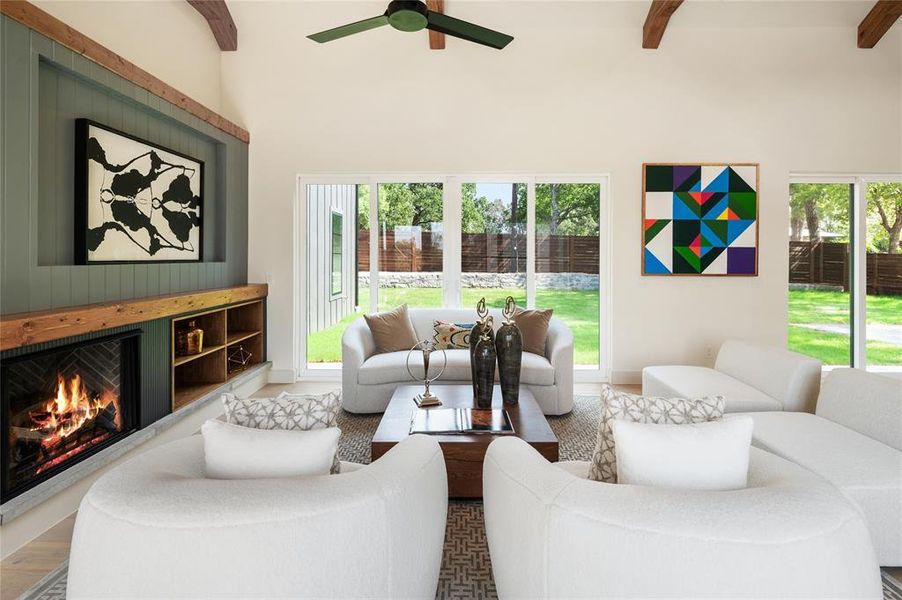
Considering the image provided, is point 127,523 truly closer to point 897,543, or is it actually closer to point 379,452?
point 379,452

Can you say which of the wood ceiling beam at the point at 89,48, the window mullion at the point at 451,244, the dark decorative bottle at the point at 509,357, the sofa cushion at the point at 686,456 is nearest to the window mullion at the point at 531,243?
the window mullion at the point at 451,244

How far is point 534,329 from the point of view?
14.2 feet

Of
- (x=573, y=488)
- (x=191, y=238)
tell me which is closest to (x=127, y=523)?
(x=573, y=488)

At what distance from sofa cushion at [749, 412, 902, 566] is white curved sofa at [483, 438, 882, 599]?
994 millimetres

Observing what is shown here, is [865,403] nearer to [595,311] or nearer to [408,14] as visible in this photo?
[595,311]

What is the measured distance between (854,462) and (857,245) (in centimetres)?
412

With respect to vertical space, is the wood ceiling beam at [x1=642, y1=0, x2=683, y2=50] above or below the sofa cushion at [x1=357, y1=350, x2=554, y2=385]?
above

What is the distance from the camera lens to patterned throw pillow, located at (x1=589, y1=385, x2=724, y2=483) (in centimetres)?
156

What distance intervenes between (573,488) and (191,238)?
Result: 3931 mm

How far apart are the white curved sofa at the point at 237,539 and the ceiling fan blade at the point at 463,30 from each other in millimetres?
2546

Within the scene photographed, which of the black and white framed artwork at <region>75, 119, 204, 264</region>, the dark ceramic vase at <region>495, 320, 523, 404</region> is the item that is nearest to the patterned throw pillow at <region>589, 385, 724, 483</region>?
the dark ceramic vase at <region>495, 320, 523, 404</region>

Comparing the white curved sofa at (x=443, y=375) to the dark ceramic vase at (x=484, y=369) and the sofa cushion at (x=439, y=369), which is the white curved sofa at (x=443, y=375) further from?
the dark ceramic vase at (x=484, y=369)

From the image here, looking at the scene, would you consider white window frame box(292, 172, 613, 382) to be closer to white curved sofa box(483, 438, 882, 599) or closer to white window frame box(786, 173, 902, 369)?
white window frame box(786, 173, 902, 369)

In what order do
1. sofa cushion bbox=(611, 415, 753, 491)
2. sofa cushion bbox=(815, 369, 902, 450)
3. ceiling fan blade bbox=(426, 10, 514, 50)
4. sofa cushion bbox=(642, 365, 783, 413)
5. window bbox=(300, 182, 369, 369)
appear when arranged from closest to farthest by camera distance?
sofa cushion bbox=(611, 415, 753, 491)
sofa cushion bbox=(815, 369, 902, 450)
ceiling fan blade bbox=(426, 10, 514, 50)
sofa cushion bbox=(642, 365, 783, 413)
window bbox=(300, 182, 369, 369)
